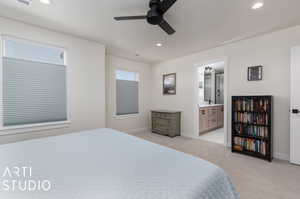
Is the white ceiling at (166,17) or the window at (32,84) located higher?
the white ceiling at (166,17)

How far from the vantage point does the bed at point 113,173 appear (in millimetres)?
771

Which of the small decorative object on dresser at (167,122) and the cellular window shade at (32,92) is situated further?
the small decorative object on dresser at (167,122)

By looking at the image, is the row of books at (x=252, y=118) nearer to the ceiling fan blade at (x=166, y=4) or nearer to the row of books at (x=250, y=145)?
the row of books at (x=250, y=145)

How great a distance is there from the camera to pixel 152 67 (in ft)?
17.3

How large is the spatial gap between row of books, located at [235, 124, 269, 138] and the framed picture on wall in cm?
215

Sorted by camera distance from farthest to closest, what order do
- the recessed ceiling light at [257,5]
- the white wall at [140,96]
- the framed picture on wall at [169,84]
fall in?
1. the framed picture on wall at [169,84]
2. the white wall at [140,96]
3. the recessed ceiling light at [257,5]

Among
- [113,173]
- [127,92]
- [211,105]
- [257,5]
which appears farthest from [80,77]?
[211,105]

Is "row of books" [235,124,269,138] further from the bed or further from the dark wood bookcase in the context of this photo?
the bed

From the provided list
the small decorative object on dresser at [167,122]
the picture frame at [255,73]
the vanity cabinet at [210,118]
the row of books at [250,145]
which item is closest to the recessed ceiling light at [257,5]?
the picture frame at [255,73]

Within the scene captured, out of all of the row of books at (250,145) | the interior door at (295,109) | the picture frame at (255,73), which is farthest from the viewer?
the picture frame at (255,73)

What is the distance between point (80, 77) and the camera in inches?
117

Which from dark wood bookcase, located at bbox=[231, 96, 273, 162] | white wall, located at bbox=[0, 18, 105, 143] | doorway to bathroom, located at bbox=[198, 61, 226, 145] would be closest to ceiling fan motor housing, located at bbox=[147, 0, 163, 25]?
white wall, located at bbox=[0, 18, 105, 143]

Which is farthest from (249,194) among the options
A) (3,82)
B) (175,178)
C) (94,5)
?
(3,82)

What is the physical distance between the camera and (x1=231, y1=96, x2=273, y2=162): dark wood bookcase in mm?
2578
